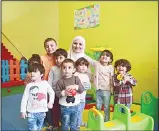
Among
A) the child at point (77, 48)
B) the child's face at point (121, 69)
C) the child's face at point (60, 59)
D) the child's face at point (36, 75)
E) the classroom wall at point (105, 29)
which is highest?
the classroom wall at point (105, 29)

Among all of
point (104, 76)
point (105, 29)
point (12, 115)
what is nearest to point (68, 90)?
point (104, 76)

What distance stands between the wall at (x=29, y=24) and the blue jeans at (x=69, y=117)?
106cm

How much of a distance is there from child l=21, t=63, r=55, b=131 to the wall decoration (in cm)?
80

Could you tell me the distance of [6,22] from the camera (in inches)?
80.7

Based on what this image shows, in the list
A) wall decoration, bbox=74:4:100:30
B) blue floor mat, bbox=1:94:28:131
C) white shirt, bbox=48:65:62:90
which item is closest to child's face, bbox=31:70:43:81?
white shirt, bbox=48:65:62:90

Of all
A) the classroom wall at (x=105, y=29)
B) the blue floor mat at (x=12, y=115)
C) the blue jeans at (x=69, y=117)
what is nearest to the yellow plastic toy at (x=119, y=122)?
the blue jeans at (x=69, y=117)

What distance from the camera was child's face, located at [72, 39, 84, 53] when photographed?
1.06 meters

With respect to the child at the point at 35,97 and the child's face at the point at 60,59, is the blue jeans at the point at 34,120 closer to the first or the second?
the child at the point at 35,97

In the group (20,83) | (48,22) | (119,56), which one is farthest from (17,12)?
(119,56)

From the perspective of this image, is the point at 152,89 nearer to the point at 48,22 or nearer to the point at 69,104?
the point at 69,104

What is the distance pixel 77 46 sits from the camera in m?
1.07

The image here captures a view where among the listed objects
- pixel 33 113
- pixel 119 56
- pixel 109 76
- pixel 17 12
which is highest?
pixel 17 12

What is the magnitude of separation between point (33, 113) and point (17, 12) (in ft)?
4.51

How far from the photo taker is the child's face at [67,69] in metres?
0.99
